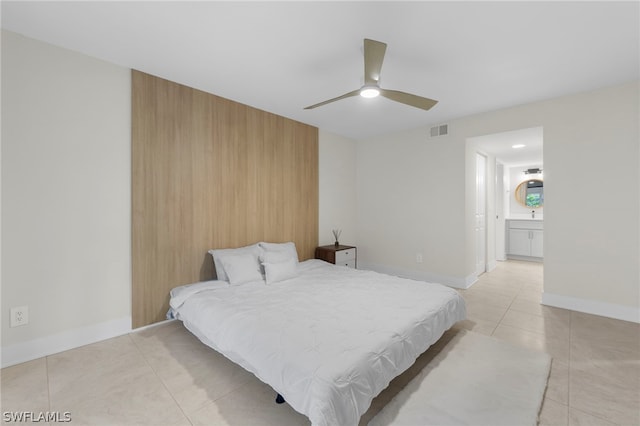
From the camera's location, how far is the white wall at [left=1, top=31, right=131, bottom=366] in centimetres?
210

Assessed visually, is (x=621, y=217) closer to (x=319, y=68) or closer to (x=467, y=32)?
(x=467, y=32)

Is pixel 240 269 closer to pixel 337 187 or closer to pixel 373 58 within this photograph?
pixel 373 58

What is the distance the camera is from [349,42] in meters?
2.16

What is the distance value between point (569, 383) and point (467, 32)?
2629mm

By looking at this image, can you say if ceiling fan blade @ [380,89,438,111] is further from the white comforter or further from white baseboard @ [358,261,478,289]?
white baseboard @ [358,261,478,289]

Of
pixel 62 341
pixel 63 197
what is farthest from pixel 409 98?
pixel 62 341

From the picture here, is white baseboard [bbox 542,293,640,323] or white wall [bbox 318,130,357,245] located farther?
white wall [bbox 318,130,357,245]

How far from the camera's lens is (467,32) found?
204 centimetres

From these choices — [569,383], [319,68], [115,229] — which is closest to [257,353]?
[115,229]

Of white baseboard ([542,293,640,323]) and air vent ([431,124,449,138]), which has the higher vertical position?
air vent ([431,124,449,138])

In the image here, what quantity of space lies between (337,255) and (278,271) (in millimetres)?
1448

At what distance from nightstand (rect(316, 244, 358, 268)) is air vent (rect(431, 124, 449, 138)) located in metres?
2.27

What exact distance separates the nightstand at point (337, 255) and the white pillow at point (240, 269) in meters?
1.46

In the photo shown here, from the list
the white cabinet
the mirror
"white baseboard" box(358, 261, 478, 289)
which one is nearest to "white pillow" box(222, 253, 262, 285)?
"white baseboard" box(358, 261, 478, 289)
